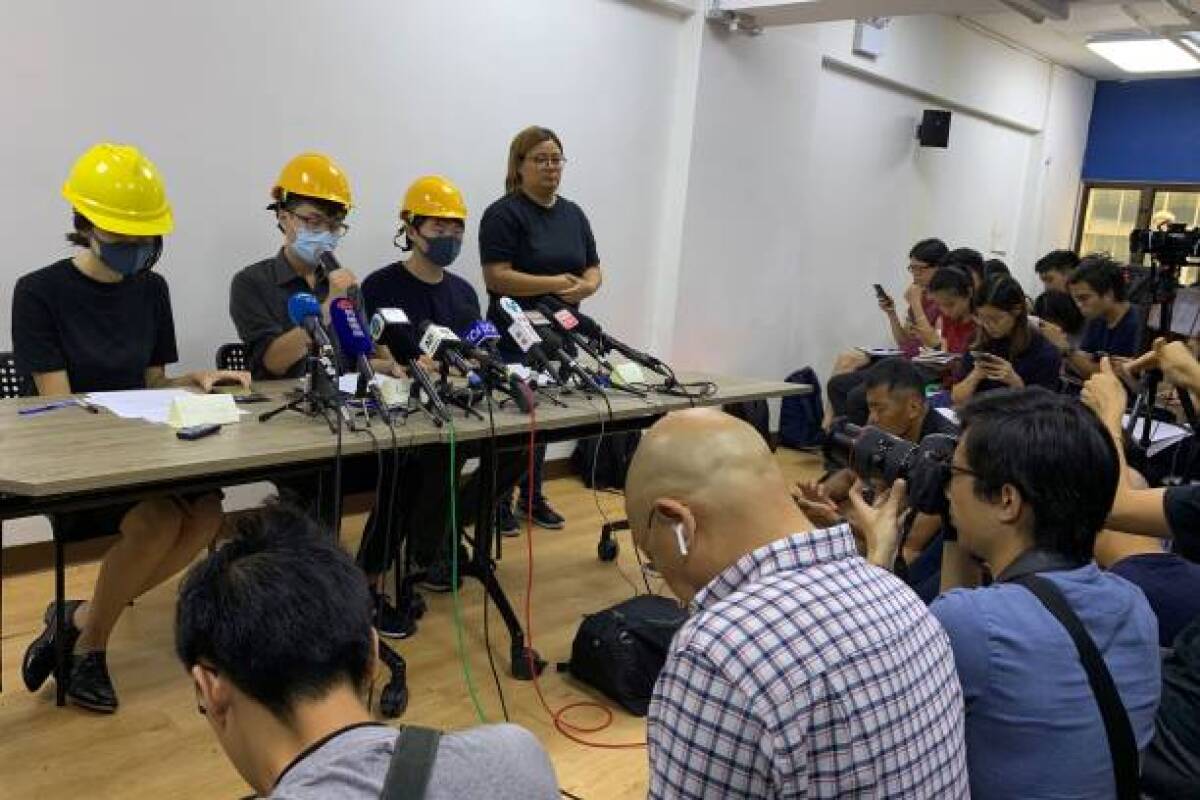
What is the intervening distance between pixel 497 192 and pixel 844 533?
3393mm

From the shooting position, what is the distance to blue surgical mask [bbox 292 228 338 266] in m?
2.85

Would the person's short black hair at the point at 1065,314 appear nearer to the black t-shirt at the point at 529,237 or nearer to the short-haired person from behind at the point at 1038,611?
the black t-shirt at the point at 529,237

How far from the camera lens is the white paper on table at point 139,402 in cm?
223

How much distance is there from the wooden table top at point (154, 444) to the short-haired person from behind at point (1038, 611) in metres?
1.33

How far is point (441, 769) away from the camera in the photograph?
2.70 feet

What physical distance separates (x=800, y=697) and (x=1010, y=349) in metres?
3.43

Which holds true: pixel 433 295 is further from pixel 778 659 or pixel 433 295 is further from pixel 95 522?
pixel 778 659

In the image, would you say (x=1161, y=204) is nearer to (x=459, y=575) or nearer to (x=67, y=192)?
(x=459, y=575)

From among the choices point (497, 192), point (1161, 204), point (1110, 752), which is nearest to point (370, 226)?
point (497, 192)

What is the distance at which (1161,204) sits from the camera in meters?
8.50

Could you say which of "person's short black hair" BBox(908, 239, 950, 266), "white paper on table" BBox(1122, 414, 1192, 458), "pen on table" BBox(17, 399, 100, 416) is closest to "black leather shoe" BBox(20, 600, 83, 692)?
"pen on table" BBox(17, 399, 100, 416)

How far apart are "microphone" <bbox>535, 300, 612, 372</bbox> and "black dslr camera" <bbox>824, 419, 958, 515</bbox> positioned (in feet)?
3.47

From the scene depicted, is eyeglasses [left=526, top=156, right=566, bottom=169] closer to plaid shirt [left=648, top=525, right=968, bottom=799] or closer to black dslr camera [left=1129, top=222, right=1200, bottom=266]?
black dslr camera [left=1129, top=222, right=1200, bottom=266]

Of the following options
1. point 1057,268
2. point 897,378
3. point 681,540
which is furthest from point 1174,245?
point 681,540
